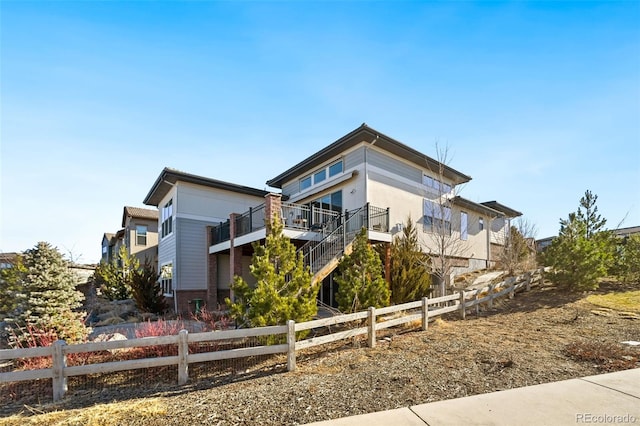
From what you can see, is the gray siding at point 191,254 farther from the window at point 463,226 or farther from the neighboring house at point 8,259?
the window at point 463,226

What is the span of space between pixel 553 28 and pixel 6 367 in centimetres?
1618

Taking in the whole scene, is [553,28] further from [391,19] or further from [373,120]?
[373,120]

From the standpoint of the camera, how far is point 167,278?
60.6 feet

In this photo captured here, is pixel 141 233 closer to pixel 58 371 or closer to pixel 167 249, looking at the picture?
pixel 167 249

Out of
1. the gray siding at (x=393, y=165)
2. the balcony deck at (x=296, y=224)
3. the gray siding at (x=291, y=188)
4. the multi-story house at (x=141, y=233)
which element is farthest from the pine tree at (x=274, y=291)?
the multi-story house at (x=141, y=233)

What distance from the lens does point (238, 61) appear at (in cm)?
1001

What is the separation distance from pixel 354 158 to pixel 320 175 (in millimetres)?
2796

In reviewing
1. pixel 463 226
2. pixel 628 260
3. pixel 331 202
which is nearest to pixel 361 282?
pixel 331 202

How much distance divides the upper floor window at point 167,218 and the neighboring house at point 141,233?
10.6 m

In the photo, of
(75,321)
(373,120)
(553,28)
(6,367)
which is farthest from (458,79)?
(6,367)

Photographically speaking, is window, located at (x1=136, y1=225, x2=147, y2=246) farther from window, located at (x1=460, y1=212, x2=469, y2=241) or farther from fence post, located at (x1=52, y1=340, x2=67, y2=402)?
window, located at (x1=460, y1=212, x2=469, y2=241)

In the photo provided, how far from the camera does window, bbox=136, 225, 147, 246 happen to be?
96.6 ft

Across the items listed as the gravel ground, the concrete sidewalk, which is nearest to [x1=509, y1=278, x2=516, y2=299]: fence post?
the gravel ground

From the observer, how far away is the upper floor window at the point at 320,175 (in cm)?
1612
